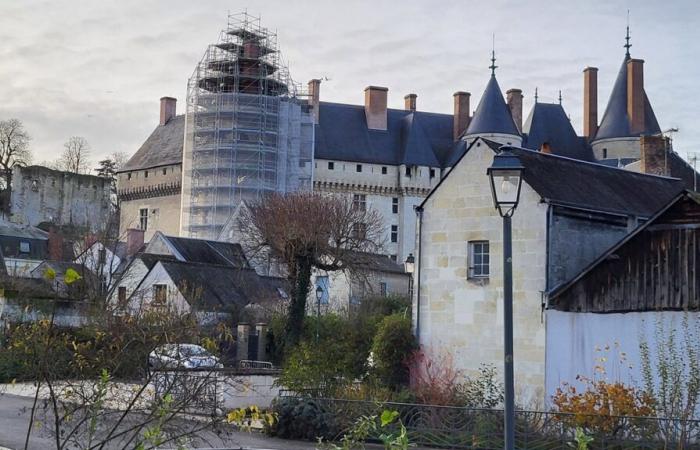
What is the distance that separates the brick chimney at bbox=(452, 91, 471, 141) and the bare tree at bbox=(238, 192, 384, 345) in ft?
95.6

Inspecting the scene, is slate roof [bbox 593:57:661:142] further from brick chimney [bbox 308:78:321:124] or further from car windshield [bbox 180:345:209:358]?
car windshield [bbox 180:345:209:358]

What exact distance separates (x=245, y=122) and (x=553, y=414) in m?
41.5

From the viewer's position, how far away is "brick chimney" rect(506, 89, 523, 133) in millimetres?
65375

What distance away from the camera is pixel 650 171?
29906 millimetres

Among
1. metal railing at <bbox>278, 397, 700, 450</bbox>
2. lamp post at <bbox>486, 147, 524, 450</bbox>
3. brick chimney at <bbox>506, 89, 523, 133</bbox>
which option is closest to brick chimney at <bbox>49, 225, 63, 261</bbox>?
brick chimney at <bbox>506, 89, 523, 133</bbox>

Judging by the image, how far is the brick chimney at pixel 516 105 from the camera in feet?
214

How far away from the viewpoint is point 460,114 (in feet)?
222

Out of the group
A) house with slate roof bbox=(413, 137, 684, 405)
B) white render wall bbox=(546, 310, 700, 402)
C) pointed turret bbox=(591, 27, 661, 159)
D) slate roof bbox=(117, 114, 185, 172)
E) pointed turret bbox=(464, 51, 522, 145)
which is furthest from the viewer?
slate roof bbox=(117, 114, 185, 172)

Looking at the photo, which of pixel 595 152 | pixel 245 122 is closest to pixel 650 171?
pixel 245 122

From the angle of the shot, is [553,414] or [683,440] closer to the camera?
[683,440]

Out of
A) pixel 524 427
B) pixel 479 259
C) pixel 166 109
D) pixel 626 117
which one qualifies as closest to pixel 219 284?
pixel 479 259

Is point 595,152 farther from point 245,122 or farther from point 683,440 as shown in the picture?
point 683,440

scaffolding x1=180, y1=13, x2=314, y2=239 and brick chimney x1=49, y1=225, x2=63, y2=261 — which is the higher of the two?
scaffolding x1=180, y1=13, x2=314, y2=239

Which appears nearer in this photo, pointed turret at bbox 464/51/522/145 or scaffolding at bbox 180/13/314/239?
scaffolding at bbox 180/13/314/239
